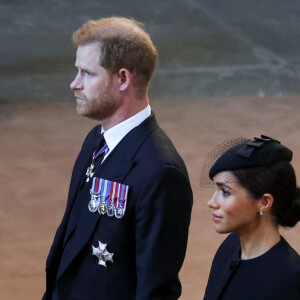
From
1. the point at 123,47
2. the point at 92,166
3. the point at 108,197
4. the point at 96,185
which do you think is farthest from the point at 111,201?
the point at 123,47

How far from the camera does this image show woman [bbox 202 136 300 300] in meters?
2.65

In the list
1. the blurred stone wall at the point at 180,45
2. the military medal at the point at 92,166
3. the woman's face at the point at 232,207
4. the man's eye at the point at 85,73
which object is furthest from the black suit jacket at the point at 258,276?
the blurred stone wall at the point at 180,45

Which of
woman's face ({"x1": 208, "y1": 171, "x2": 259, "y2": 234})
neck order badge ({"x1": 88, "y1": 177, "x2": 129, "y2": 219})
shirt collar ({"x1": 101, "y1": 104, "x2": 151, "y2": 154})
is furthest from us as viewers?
shirt collar ({"x1": 101, "y1": 104, "x2": 151, "y2": 154})

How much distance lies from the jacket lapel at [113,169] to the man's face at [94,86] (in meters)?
0.12

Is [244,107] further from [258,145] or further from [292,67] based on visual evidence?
[258,145]

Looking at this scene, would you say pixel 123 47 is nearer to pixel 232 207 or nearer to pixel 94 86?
pixel 94 86

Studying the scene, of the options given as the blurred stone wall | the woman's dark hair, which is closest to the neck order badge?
the woman's dark hair

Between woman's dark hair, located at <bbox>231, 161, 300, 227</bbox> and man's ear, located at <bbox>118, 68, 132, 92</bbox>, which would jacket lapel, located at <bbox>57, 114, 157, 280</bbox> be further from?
woman's dark hair, located at <bbox>231, 161, 300, 227</bbox>

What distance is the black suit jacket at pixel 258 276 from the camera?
259 centimetres

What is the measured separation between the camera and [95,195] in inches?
120

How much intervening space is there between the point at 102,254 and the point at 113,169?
0.30 metres

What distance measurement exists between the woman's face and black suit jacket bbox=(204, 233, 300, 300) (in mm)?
110

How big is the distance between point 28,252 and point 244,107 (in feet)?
10.1

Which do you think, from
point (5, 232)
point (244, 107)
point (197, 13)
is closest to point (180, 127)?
point (244, 107)
